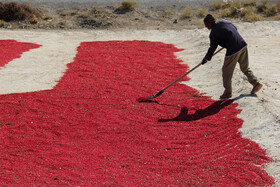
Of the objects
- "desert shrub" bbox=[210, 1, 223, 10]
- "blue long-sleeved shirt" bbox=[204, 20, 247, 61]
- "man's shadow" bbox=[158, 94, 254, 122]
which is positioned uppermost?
"blue long-sleeved shirt" bbox=[204, 20, 247, 61]

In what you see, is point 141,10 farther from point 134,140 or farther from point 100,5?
point 134,140

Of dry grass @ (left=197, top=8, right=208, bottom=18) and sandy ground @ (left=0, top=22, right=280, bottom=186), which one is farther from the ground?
dry grass @ (left=197, top=8, right=208, bottom=18)

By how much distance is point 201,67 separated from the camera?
458 inches

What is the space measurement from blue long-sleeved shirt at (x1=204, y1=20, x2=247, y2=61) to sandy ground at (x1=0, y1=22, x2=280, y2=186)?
1261mm

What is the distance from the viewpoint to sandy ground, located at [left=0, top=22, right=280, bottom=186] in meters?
6.66

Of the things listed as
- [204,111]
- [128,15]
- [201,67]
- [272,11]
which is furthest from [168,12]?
[204,111]

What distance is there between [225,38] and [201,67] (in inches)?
168

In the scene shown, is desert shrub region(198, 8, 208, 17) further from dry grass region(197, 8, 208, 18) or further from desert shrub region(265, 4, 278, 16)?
desert shrub region(265, 4, 278, 16)

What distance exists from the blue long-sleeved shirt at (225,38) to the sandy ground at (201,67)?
1261mm

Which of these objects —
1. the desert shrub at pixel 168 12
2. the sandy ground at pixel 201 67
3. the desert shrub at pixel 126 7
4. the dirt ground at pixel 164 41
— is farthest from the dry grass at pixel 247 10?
the desert shrub at pixel 126 7

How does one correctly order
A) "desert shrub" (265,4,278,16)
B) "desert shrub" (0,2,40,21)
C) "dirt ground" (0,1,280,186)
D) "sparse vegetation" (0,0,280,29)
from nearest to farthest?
"dirt ground" (0,1,280,186)
"sparse vegetation" (0,0,280,29)
"desert shrub" (265,4,278,16)
"desert shrub" (0,2,40,21)

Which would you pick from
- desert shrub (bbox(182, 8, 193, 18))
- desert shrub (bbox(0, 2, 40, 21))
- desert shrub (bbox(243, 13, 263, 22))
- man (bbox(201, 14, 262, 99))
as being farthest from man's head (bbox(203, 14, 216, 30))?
desert shrub (bbox(0, 2, 40, 21))

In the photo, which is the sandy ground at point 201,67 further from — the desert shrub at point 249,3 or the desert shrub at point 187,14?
the desert shrub at point 249,3

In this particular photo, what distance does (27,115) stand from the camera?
804 cm
